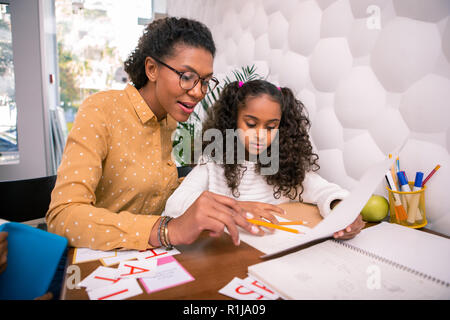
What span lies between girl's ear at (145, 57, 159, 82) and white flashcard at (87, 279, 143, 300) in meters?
0.79

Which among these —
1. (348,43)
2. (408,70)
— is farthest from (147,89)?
(408,70)

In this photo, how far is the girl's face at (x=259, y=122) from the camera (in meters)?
1.18

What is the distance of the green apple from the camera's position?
0.96 meters

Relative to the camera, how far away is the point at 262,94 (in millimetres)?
1226

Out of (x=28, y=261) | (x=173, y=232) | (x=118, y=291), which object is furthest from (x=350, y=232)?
(x=28, y=261)

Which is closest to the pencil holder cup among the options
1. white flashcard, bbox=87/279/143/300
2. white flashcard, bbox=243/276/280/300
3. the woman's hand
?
white flashcard, bbox=243/276/280/300

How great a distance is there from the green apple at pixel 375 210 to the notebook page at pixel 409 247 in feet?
0.17

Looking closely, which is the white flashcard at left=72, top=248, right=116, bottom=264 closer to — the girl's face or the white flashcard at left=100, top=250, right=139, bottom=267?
the white flashcard at left=100, top=250, right=139, bottom=267

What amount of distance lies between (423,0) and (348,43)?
291 millimetres

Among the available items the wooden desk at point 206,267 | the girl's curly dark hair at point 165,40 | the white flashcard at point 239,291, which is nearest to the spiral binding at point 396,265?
the wooden desk at point 206,267

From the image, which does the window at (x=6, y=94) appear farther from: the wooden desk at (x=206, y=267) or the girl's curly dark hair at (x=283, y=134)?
the wooden desk at (x=206, y=267)

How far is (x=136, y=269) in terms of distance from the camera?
60 centimetres

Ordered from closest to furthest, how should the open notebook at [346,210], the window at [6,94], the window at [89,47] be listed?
1. the open notebook at [346,210]
2. the window at [6,94]
3. the window at [89,47]
